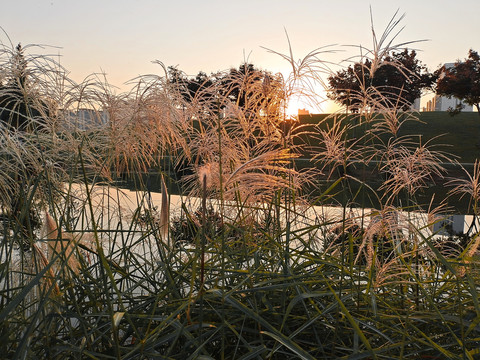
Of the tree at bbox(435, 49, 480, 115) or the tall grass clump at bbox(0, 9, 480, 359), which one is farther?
the tree at bbox(435, 49, 480, 115)

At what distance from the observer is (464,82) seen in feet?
72.2

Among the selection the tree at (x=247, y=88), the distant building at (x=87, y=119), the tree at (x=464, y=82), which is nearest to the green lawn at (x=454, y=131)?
the tree at (x=464, y=82)

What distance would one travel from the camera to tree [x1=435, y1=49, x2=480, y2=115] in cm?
2188

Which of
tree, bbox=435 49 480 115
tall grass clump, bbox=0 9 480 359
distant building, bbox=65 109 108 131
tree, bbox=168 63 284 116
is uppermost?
tree, bbox=435 49 480 115

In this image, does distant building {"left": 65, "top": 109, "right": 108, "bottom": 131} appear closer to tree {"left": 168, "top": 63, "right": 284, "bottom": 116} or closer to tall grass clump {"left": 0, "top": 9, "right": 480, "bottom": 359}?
tall grass clump {"left": 0, "top": 9, "right": 480, "bottom": 359}

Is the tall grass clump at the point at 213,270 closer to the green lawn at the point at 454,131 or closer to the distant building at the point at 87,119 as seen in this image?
the distant building at the point at 87,119

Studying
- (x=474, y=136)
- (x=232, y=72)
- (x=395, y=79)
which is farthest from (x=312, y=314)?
(x=395, y=79)

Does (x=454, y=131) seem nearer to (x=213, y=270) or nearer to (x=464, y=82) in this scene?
(x=464, y=82)

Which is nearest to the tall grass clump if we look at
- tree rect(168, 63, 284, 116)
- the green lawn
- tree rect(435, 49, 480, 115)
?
tree rect(168, 63, 284, 116)

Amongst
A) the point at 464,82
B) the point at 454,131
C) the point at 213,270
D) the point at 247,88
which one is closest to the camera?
the point at 213,270

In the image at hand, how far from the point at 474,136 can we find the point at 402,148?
24.8 m

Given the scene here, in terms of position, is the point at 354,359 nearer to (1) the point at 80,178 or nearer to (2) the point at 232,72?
(2) the point at 232,72

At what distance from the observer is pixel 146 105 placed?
5.58 ft

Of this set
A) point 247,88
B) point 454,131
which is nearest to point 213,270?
point 247,88
